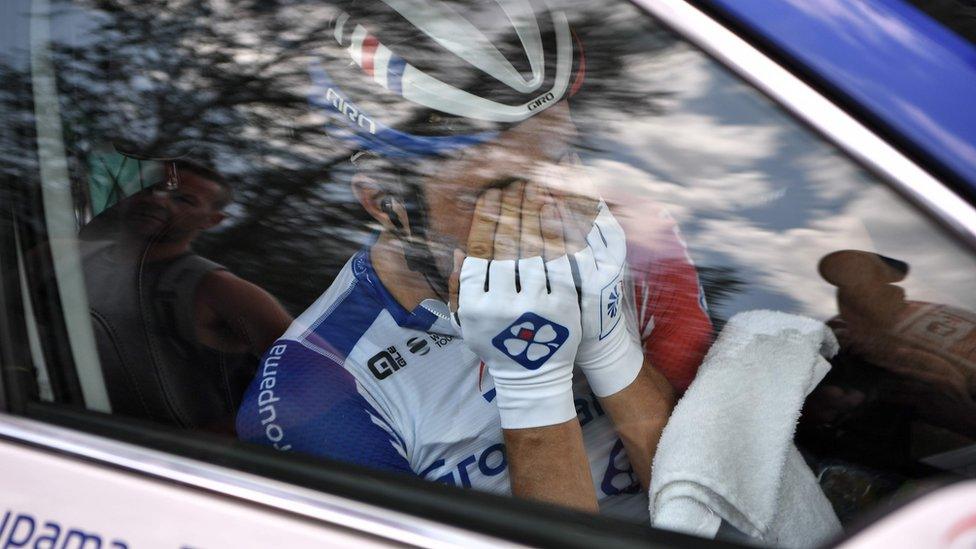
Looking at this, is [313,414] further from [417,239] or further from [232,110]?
[232,110]

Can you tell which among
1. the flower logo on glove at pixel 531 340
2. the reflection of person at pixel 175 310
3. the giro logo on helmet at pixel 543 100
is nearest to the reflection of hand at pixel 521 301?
the flower logo on glove at pixel 531 340

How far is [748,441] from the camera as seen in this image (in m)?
1.10

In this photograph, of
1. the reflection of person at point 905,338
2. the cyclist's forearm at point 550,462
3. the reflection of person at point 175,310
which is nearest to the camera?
the reflection of person at point 905,338

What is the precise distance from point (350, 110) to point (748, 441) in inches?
26.4

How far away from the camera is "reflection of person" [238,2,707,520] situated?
1159 millimetres

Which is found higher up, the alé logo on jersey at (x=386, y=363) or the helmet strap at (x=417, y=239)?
the helmet strap at (x=417, y=239)

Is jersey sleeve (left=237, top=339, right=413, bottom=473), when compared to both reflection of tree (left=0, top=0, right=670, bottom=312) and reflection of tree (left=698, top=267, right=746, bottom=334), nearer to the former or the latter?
reflection of tree (left=0, top=0, right=670, bottom=312)

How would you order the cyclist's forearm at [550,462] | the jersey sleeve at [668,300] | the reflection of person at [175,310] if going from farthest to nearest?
the reflection of person at [175,310] < the cyclist's forearm at [550,462] < the jersey sleeve at [668,300]

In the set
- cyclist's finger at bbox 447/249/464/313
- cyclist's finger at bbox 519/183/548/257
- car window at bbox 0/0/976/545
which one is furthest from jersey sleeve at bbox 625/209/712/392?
cyclist's finger at bbox 447/249/464/313

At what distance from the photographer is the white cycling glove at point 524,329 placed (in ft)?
3.91

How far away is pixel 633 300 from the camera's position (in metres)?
1.23

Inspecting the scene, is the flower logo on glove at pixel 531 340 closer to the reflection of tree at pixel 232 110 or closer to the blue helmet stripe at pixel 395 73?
the reflection of tree at pixel 232 110

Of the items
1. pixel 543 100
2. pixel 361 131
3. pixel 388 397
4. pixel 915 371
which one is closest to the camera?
pixel 915 371

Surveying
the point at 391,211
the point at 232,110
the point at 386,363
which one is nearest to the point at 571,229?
the point at 391,211
